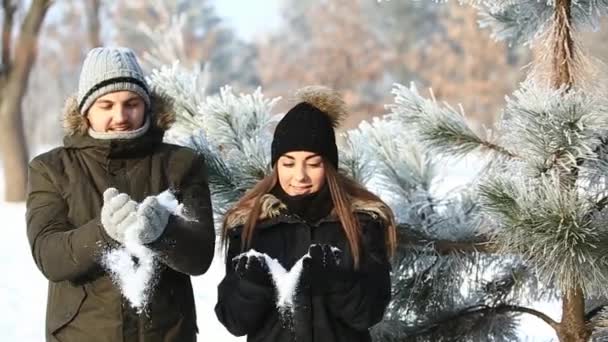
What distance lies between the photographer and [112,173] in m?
2.11

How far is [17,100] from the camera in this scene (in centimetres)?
1384

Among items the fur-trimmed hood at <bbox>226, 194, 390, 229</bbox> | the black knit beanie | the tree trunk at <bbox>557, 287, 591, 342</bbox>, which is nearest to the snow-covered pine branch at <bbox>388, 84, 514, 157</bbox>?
the black knit beanie

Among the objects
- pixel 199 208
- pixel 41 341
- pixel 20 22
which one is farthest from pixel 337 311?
pixel 20 22

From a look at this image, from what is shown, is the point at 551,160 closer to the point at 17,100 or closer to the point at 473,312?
the point at 473,312

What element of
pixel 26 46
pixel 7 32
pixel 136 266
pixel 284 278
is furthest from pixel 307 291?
pixel 7 32

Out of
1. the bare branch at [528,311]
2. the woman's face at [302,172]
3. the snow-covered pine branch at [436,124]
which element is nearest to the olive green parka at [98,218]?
the woman's face at [302,172]

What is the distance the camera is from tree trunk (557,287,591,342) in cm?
231

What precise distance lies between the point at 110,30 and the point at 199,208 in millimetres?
24770

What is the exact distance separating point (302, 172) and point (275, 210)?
0.42 feet

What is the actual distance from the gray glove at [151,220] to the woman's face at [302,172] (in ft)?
1.35

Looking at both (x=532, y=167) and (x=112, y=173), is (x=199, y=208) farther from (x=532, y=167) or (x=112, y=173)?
(x=532, y=167)

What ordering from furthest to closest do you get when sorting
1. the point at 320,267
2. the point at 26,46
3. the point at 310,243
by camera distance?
the point at 26,46 < the point at 310,243 < the point at 320,267

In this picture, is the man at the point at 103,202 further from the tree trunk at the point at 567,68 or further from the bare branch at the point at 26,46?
the bare branch at the point at 26,46

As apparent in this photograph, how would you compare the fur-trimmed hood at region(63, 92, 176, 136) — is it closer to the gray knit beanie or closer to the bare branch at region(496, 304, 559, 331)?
the gray knit beanie
